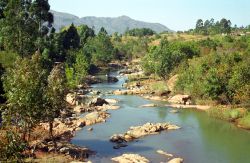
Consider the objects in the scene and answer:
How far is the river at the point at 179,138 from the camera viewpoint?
54281 millimetres

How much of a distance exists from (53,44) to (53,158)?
79528 millimetres

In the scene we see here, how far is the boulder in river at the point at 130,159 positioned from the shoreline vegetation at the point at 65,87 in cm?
18

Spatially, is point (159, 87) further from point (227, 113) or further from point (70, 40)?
point (70, 40)

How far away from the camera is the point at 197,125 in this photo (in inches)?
2864

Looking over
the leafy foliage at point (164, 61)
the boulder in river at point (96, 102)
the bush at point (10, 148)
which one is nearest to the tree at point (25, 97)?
the bush at point (10, 148)

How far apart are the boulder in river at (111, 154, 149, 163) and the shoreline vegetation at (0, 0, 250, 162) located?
0.18m

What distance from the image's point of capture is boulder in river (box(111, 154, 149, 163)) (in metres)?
49.5

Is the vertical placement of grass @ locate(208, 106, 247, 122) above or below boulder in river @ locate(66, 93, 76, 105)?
above

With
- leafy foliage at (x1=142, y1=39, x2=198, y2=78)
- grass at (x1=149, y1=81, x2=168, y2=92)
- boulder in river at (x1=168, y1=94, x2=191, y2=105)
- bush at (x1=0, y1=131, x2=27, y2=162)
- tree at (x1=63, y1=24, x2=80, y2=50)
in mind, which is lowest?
boulder in river at (x1=168, y1=94, x2=191, y2=105)

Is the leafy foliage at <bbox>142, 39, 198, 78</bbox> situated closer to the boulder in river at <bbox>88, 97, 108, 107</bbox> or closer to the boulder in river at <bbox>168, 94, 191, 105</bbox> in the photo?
the boulder in river at <bbox>168, 94, 191, 105</bbox>

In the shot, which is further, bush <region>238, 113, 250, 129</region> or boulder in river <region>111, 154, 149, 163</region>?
bush <region>238, 113, 250, 129</region>

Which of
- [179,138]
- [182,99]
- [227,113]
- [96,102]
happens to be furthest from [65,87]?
[182,99]

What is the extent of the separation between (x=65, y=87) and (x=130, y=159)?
478 inches

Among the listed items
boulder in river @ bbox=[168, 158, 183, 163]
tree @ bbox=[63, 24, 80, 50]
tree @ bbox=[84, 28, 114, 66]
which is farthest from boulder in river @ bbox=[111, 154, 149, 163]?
tree @ bbox=[84, 28, 114, 66]
